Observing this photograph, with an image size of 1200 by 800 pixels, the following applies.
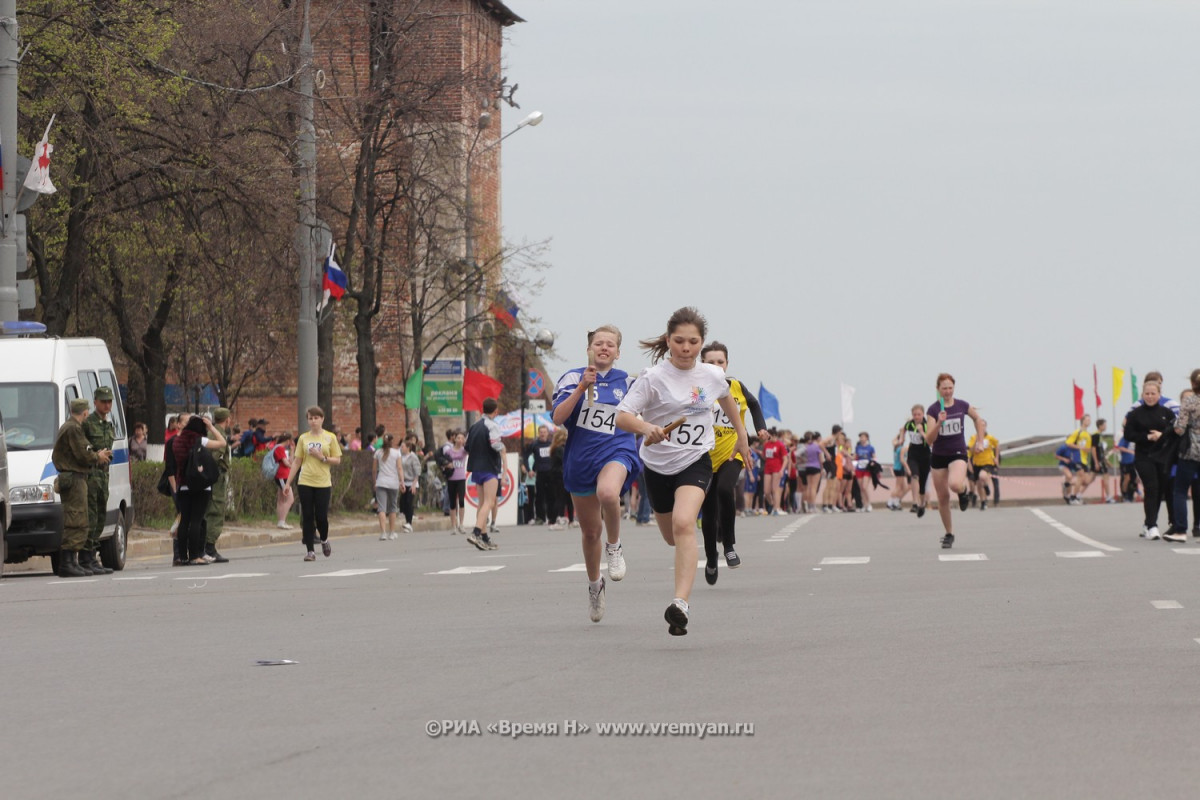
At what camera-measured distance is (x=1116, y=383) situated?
64.8 meters

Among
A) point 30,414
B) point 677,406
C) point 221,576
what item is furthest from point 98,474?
point 677,406

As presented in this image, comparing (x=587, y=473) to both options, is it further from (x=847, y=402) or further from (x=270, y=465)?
(x=847, y=402)

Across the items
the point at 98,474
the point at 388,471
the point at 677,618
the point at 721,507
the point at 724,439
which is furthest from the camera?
the point at 388,471

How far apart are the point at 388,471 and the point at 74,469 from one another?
11.6 meters

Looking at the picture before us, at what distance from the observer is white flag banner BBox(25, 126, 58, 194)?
2419 centimetres

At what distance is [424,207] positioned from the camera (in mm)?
43844

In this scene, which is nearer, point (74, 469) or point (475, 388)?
point (74, 469)

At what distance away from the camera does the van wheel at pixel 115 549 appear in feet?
73.8

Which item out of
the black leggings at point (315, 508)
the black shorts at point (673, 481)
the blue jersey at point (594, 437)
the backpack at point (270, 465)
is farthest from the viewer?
the backpack at point (270, 465)

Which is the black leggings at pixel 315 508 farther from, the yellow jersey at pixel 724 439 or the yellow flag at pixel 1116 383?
the yellow flag at pixel 1116 383

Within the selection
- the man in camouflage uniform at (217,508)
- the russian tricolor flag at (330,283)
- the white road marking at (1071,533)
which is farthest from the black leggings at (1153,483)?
the russian tricolor flag at (330,283)

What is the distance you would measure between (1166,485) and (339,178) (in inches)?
909

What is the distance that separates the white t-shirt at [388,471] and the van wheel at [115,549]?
9.29 metres

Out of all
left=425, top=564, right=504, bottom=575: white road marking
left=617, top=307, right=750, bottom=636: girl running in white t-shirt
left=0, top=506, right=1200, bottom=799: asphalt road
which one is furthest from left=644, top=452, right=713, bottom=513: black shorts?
left=425, top=564, right=504, bottom=575: white road marking
